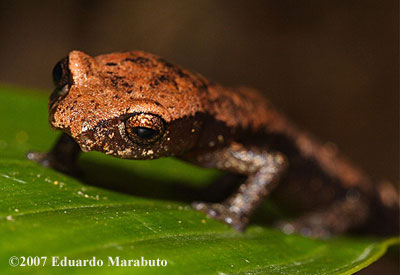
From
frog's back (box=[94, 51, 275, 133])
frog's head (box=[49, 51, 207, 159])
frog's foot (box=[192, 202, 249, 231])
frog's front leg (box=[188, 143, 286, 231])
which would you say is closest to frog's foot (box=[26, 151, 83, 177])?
frog's head (box=[49, 51, 207, 159])

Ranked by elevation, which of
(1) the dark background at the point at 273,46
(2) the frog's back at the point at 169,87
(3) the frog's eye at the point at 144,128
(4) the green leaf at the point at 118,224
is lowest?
(4) the green leaf at the point at 118,224

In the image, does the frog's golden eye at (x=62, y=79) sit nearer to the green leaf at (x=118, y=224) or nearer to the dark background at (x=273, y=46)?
the green leaf at (x=118, y=224)

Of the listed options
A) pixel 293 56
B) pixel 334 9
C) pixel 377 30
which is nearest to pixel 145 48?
pixel 293 56

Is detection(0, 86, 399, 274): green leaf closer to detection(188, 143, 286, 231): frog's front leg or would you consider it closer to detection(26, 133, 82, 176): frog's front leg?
detection(26, 133, 82, 176): frog's front leg

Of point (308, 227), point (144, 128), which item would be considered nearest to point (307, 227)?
point (308, 227)

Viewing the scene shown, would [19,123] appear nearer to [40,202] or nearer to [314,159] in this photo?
[40,202]

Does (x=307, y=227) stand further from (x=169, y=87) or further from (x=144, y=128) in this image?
(x=144, y=128)

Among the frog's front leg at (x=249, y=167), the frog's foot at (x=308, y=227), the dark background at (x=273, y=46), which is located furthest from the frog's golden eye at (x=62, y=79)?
the dark background at (x=273, y=46)
